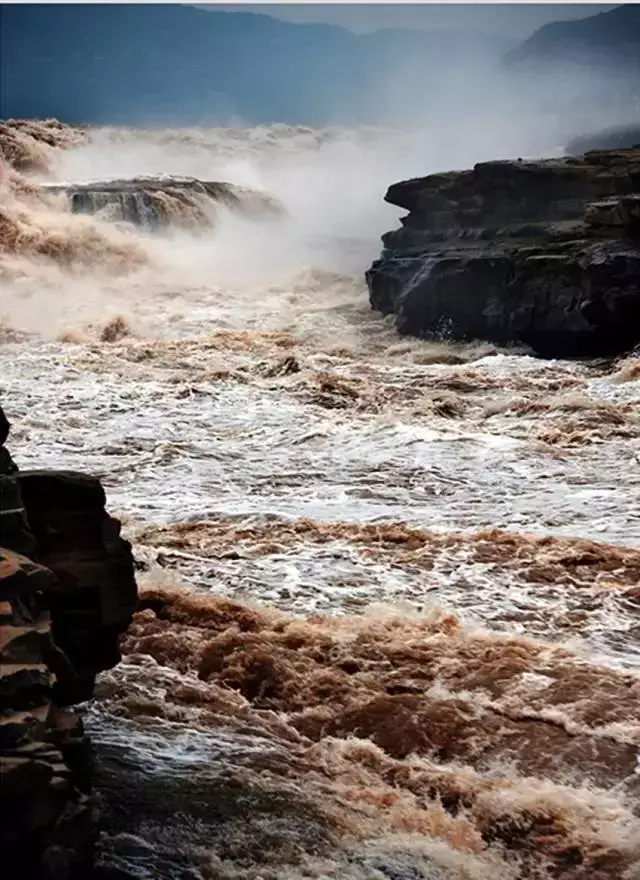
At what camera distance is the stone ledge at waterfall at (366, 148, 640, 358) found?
1570cm

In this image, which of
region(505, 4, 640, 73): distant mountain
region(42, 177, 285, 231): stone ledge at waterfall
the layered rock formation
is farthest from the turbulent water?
region(505, 4, 640, 73): distant mountain

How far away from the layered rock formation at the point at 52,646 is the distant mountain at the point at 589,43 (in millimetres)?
54298

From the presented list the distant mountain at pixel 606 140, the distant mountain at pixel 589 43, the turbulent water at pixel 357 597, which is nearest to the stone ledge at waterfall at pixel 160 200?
the turbulent water at pixel 357 597

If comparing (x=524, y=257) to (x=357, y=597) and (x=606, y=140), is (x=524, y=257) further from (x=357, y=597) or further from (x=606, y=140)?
(x=606, y=140)

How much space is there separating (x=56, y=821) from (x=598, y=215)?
14952mm

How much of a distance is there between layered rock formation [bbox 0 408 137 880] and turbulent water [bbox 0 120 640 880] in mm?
718

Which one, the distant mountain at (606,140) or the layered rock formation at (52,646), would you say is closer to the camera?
the layered rock formation at (52,646)

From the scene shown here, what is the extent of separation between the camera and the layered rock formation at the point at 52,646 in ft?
9.68

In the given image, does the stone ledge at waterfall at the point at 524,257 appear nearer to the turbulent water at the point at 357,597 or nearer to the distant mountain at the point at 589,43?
the turbulent water at the point at 357,597

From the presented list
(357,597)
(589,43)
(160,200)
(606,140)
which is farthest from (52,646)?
(589,43)

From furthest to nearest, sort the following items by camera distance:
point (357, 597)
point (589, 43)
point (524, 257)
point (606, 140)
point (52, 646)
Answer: point (589, 43) < point (606, 140) < point (524, 257) < point (357, 597) < point (52, 646)

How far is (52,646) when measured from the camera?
145 inches

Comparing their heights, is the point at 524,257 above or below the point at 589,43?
below

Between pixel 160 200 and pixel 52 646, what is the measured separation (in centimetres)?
2503
